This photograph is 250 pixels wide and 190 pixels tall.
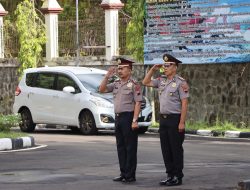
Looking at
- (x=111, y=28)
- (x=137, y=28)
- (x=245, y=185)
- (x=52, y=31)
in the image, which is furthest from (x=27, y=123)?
(x=245, y=185)

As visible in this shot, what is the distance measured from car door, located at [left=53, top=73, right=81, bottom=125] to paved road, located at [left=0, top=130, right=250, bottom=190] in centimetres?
279

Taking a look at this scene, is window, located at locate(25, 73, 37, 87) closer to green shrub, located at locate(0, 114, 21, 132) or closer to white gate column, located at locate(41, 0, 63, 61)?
green shrub, located at locate(0, 114, 21, 132)

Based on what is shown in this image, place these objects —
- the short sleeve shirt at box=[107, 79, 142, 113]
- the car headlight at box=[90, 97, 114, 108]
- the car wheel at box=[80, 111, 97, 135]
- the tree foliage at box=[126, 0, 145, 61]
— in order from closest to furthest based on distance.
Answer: the short sleeve shirt at box=[107, 79, 142, 113]
the car headlight at box=[90, 97, 114, 108]
the car wheel at box=[80, 111, 97, 135]
the tree foliage at box=[126, 0, 145, 61]

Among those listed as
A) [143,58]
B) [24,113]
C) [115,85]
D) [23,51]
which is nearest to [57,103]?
[24,113]

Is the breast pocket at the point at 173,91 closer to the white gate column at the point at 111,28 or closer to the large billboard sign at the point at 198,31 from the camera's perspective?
the large billboard sign at the point at 198,31

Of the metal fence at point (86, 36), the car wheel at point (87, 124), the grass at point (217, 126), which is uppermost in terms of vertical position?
the metal fence at point (86, 36)

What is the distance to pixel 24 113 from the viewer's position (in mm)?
23766

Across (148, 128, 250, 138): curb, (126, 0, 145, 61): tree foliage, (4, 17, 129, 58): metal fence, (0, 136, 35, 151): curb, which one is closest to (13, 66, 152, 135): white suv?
(148, 128, 250, 138): curb

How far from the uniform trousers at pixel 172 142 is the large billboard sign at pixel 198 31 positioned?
1157 cm

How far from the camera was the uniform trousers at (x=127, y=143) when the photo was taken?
38.0 ft

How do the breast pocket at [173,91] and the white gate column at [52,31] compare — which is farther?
the white gate column at [52,31]

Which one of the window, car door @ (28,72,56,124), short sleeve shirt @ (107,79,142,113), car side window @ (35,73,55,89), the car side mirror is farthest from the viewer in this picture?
the window

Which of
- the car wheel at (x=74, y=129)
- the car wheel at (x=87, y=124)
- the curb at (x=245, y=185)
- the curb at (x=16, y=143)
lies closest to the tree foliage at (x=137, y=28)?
the car wheel at (x=74, y=129)

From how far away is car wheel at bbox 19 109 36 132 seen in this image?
2355 cm
